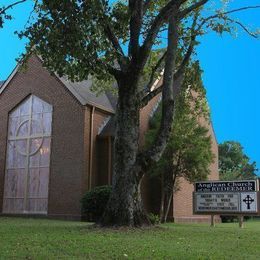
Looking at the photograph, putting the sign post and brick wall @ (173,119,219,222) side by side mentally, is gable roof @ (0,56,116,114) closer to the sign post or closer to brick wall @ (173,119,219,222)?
brick wall @ (173,119,219,222)

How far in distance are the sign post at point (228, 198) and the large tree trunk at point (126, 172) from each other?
785cm

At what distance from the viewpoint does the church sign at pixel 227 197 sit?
74.2ft

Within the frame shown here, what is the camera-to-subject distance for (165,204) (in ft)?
92.6

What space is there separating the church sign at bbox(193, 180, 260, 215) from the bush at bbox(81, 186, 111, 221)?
4529mm

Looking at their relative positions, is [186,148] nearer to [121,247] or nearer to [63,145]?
[63,145]

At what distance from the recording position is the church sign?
2261 cm

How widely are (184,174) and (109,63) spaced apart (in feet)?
37.4

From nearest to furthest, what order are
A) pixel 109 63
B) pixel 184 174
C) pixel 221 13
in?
pixel 109 63 < pixel 221 13 < pixel 184 174

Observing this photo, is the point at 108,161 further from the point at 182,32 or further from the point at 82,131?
the point at 182,32

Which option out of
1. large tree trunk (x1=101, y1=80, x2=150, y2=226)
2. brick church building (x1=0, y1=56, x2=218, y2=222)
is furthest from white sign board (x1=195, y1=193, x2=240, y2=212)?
large tree trunk (x1=101, y1=80, x2=150, y2=226)

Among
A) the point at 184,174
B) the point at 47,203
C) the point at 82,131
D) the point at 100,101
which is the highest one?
the point at 100,101

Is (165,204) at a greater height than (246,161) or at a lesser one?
lesser

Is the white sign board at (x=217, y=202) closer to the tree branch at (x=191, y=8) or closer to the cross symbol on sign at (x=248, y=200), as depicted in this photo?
the cross symbol on sign at (x=248, y=200)

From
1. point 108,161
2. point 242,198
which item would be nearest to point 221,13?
point 242,198
